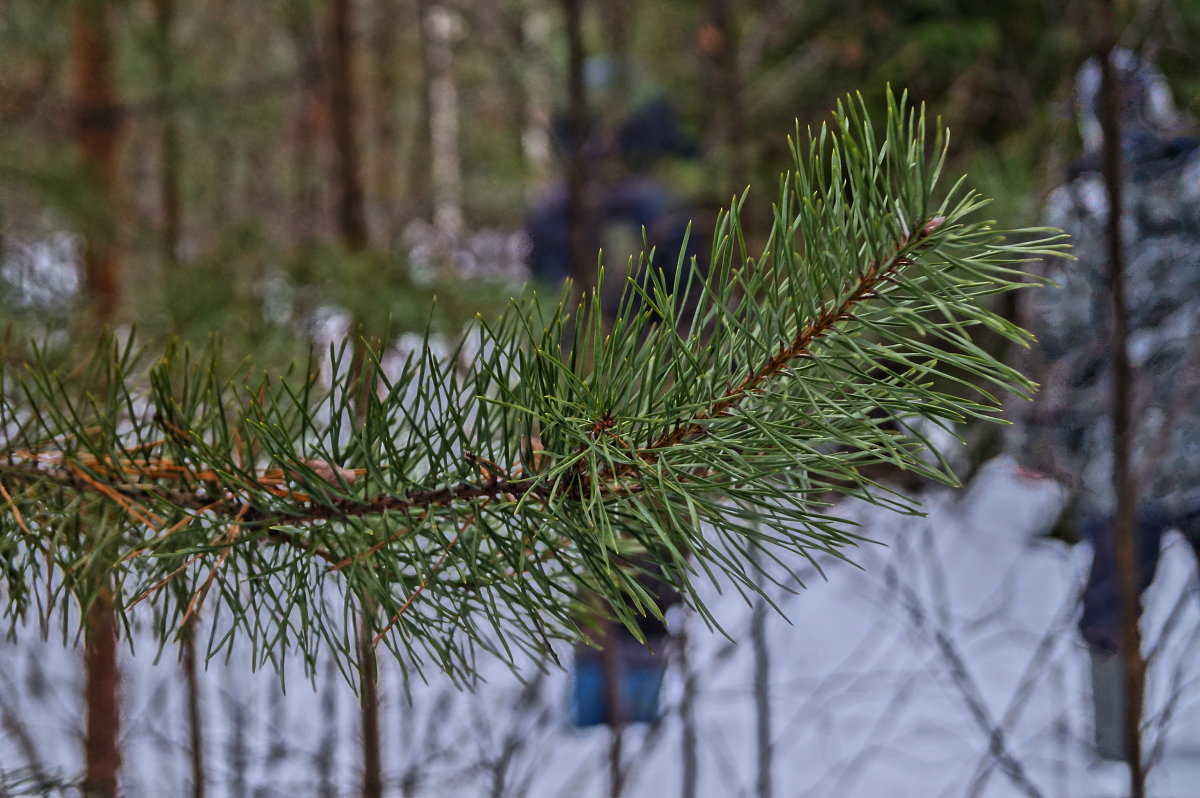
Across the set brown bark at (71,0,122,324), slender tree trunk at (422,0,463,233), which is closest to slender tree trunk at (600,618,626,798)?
brown bark at (71,0,122,324)

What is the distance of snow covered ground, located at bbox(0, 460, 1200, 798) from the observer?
3.69 ft

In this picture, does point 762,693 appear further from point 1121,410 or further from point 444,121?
point 444,121

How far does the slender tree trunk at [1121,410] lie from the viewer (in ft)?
2.04

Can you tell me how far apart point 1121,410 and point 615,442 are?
515mm

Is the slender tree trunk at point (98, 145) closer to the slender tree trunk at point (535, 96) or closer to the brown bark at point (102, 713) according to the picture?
the brown bark at point (102, 713)

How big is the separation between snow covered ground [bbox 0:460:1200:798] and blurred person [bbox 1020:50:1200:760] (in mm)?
112

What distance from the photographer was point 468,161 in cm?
348

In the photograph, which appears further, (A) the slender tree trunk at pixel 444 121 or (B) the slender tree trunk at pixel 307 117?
(A) the slender tree trunk at pixel 444 121

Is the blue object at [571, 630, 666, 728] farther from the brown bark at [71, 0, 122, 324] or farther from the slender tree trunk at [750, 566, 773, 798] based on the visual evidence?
the brown bark at [71, 0, 122, 324]

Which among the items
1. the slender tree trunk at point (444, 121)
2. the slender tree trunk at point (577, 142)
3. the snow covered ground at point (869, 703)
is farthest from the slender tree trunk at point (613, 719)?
the slender tree trunk at point (444, 121)

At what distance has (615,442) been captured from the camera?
26 cm

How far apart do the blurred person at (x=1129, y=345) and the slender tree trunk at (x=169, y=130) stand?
91 centimetres

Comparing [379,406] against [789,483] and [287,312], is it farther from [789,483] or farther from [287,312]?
[287,312]

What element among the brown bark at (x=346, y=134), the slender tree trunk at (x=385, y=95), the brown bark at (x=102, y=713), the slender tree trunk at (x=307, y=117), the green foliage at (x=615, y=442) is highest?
the slender tree trunk at (x=385, y=95)
